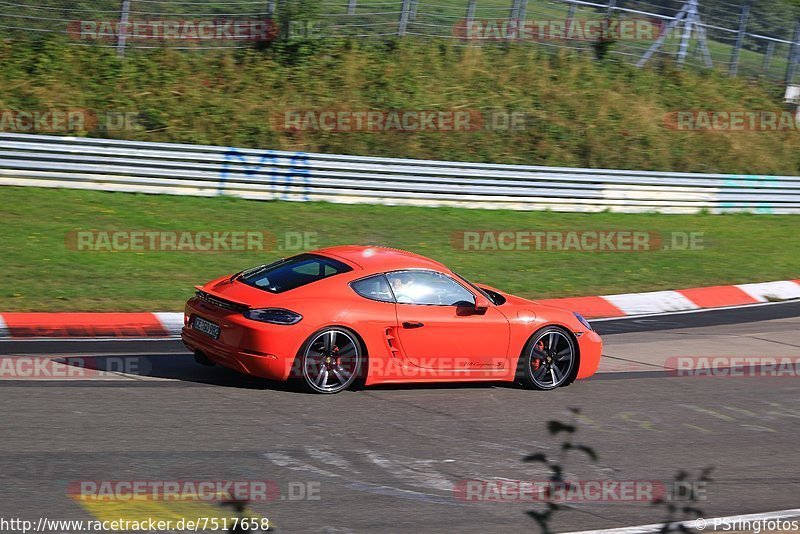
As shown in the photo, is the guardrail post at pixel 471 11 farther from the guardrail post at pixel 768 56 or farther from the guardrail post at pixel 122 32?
the guardrail post at pixel 768 56

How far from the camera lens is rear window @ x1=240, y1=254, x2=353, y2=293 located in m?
9.03

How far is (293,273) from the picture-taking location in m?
9.25

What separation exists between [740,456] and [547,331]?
7.69ft

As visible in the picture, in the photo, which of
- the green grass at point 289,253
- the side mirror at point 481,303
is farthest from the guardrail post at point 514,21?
the side mirror at point 481,303

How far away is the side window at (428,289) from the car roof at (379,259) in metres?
0.08

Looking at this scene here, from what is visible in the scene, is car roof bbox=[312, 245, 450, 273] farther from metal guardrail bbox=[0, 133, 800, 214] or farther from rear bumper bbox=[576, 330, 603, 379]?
metal guardrail bbox=[0, 133, 800, 214]

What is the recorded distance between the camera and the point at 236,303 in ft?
28.5

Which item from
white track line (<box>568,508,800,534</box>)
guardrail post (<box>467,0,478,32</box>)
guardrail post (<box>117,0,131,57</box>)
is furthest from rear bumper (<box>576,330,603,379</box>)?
guardrail post (<box>467,0,478,32</box>)

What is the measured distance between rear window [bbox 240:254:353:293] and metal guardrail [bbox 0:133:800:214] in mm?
9454

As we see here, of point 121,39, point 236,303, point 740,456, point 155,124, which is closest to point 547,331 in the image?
point 740,456

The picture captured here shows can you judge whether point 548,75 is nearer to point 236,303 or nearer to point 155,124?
point 155,124

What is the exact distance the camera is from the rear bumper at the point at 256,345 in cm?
846

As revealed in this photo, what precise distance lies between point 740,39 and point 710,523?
25.9 meters

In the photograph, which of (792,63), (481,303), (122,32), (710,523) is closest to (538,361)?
(481,303)
